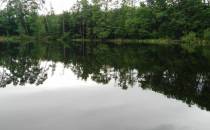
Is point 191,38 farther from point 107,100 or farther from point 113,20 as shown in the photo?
point 107,100

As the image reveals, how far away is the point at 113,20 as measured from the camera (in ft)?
261

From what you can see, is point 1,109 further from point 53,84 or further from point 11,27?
point 11,27

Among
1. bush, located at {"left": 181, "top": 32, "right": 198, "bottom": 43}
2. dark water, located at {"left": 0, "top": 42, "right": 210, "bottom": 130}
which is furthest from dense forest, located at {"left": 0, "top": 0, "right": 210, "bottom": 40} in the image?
dark water, located at {"left": 0, "top": 42, "right": 210, "bottom": 130}

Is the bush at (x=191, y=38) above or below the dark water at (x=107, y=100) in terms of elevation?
above

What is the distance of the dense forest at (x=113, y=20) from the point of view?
217ft

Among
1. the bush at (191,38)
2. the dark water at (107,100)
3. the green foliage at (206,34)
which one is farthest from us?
the bush at (191,38)

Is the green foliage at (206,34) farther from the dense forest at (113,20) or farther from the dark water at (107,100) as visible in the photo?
the dark water at (107,100)

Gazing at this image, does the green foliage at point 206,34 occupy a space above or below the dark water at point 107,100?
above

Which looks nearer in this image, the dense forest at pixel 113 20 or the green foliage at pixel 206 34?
the green foliage at pixel 206 34

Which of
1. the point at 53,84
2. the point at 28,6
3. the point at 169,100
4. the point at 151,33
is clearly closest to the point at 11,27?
the point at 28,6

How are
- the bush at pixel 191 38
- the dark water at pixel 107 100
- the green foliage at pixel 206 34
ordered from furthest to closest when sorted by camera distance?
the bush at pixel 191 38 < the green foliage at pixel 206 34 < the dark water at pixel 107 100

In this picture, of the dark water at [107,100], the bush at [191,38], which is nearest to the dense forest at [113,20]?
the bush at [191,38]

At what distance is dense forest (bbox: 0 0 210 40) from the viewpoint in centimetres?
6600

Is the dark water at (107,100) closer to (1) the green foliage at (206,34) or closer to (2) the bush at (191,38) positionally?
(1) the green foliage at (206,34)
